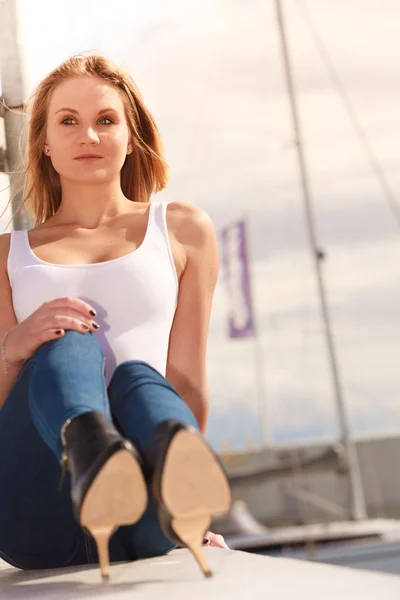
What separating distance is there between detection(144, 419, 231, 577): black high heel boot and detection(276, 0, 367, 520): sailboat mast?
10040mm

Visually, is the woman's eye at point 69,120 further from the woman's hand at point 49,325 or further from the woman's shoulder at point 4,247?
the woman's hand at point 49,325

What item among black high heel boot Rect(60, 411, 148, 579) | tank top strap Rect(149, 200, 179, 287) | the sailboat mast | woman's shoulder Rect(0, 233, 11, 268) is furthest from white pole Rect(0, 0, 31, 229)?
the sailboat mast

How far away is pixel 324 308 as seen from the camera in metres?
11.3

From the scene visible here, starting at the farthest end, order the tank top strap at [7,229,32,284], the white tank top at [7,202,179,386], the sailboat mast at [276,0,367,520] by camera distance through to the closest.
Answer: the sailboat mast at [276,0,367,520] → the tank top strap at [7,229,32,284] → the white tank top at [7,202,179,386]

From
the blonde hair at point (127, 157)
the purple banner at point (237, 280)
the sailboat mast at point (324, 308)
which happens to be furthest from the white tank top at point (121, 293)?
the purple banner at point (237, 280)

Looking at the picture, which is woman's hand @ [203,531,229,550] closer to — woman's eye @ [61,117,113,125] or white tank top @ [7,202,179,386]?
white tank top @ [7,202,179,386]

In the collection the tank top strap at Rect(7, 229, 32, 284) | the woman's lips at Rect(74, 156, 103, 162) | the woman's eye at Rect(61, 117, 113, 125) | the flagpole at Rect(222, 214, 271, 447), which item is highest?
the woman's eye at Rect(61, 117, 113, 125)

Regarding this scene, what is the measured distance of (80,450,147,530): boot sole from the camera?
114 centimetres

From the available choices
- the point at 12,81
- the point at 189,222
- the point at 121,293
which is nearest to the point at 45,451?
the point at 121,293

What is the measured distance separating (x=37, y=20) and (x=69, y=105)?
1.01 metres

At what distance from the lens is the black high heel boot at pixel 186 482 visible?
3.78 ft

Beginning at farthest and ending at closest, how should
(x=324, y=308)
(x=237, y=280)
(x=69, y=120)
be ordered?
(x=237, y=280) → (x=324, y=308) → (x=69, y=120)

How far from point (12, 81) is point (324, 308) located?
29.3ft

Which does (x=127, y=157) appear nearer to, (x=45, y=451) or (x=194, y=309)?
(x=194, y=309)
